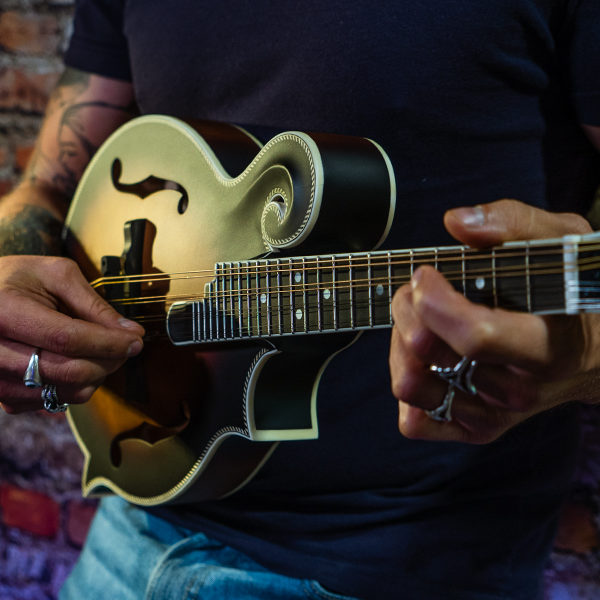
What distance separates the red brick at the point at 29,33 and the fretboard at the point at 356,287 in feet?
2.98

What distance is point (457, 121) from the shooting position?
2.51 feet

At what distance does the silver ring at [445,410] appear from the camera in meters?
0.52

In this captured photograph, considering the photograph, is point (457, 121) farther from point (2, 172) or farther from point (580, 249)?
point (2, 172)

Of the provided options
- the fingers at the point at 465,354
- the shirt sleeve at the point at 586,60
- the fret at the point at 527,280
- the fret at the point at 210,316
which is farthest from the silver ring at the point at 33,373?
the shirt sleeve at the point at 586,60

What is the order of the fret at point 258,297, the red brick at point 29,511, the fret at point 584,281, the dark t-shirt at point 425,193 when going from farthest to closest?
the red brick at point 29,511 → the dark t-shirt at point 425,193 → the fret at point 258,297 → the fret at point 584,281

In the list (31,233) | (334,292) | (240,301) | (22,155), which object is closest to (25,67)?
(22,155)

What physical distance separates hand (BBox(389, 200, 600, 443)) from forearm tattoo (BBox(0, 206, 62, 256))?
2.19 ft

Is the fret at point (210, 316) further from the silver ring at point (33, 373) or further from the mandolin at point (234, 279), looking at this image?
the silver ring at point (33, 373)

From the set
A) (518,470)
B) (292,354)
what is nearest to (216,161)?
(292,354)

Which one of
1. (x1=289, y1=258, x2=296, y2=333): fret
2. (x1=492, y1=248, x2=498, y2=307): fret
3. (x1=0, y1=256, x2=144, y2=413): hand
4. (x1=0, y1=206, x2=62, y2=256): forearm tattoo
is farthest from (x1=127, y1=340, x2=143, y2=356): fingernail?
(x1=492, y1=248, x2=498, y2=307): fret

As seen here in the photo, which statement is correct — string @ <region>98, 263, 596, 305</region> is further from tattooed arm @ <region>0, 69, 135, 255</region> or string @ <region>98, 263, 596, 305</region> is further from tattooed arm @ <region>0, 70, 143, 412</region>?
tattooed arm @ <region>0, 69, 135, 255</region>

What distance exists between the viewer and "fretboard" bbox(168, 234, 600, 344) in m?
0.45

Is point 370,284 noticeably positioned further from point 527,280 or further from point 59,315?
point 59,315

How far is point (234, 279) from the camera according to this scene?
674 mm
